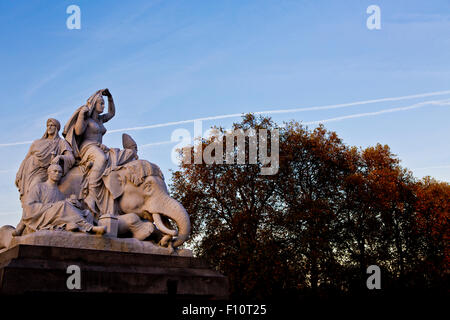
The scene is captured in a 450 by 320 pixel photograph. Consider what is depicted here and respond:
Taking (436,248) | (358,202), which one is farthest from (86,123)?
(436,248)

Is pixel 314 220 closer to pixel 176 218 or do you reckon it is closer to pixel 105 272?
pixel 176 218

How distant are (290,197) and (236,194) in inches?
96.7

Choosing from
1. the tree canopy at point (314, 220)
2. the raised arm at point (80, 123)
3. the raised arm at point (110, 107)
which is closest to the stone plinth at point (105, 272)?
the raised arm at point (80, 123)

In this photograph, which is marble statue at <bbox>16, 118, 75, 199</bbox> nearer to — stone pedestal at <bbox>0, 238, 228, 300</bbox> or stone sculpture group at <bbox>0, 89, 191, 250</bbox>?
stone sculpture group at <bbox>0, 89, 191, 250</bbox>

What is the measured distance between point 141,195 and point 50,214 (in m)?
1.71

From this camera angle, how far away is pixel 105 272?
7543 mm

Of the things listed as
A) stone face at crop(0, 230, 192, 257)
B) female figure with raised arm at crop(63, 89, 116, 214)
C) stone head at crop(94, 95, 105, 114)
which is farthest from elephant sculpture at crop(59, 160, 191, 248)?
stone head at crop(94, 95, 105, 114)

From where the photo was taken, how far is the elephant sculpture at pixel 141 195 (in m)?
9.05

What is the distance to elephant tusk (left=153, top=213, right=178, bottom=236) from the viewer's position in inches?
349

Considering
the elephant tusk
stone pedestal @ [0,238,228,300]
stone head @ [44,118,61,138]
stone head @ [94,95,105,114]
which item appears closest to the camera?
stone pedestal @ [0,238,228,300]

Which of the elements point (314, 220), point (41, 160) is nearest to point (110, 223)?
point (41, 160)

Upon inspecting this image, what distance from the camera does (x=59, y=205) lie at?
27.3ft

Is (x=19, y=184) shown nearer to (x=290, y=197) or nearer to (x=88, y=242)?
(x=88, y=242)

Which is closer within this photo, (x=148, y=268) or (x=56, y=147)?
(x=148, y=268)
